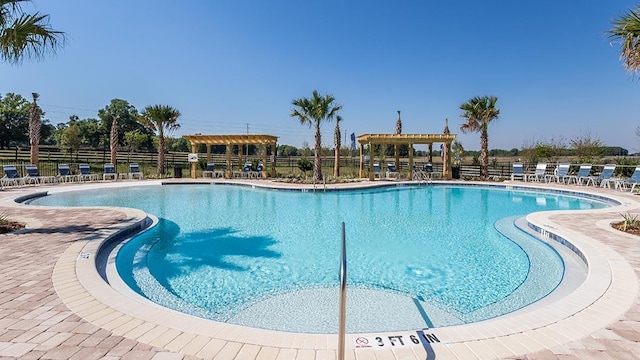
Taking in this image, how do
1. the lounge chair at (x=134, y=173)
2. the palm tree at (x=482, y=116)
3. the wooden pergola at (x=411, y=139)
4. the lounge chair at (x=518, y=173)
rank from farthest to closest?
the lounge chair at (x=134, y=173)
the lounge chair at (x=518, y=173)
the wooden pergola at (x=411, y=139)
the palm tree at (x=482, y=116)

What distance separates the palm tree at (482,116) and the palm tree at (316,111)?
774 centimetres

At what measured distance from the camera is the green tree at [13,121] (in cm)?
3672

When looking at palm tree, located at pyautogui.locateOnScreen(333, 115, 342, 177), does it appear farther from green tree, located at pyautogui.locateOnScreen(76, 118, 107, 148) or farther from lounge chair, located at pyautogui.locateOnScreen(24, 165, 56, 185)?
green tree, located at pyautogui.locateOnScreen(76, 118, 107, 148)

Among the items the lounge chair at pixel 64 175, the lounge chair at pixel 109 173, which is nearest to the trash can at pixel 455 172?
the lounge chair at pixel 109 173

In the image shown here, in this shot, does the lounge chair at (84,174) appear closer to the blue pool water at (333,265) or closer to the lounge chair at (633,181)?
the blue pool water at (333,265)

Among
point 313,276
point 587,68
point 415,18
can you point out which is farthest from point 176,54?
point 587,68

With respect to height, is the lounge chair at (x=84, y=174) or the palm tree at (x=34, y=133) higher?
the palm tree at (x=34, y=133)

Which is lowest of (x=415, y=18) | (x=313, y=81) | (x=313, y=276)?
(x=313, y=276)

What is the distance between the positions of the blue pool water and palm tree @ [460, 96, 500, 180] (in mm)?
9079

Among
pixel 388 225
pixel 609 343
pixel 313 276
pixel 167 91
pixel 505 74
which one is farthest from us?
pixel 167 91

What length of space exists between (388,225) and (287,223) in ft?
8.77

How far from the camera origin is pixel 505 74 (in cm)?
2133

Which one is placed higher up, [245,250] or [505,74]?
[505,74]

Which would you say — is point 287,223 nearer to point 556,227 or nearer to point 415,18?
point 556,227
